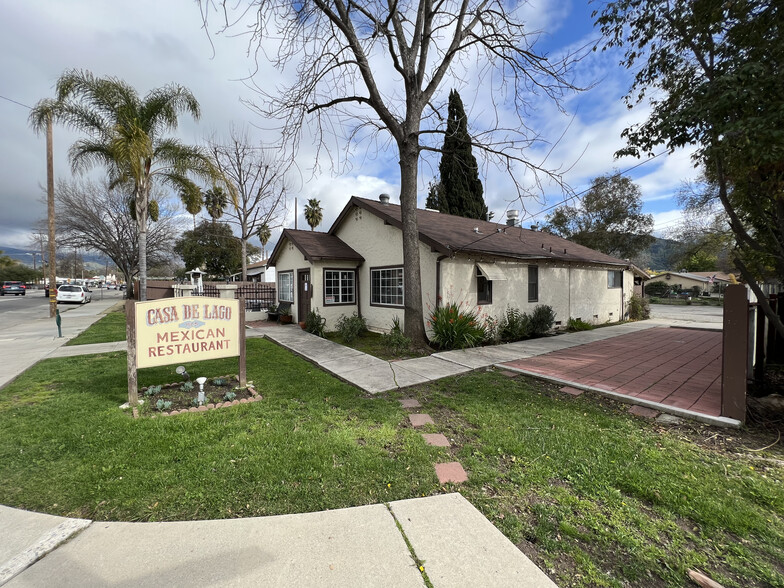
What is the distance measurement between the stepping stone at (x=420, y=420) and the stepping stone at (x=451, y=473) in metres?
0.90

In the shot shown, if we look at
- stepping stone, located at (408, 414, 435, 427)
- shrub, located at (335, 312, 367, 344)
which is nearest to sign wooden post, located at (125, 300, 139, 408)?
stepping stone, located at (408, 414, 435, 427)

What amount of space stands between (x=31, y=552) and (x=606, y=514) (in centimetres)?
396

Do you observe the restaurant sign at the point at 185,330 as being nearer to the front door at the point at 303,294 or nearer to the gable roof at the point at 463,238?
the gable roof at the point at 463,238

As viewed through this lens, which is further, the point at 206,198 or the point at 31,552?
the point at 206,198

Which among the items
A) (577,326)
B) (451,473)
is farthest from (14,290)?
(577,326)

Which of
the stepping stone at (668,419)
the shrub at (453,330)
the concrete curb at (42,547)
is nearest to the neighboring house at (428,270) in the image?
the shrub at (453,330)

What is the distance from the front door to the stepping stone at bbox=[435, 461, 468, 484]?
9.29m

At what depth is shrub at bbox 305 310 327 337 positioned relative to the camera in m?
10.9

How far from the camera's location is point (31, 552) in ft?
6.81

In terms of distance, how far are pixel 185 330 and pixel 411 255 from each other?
17.8ft

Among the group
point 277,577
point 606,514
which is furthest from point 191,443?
point 606,514

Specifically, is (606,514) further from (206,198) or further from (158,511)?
(206,198)

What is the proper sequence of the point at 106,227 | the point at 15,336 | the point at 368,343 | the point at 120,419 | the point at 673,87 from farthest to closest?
the point at 106,227 < the point at 15,336 < the point at 368,343 < the point at 673,87 < the point at 120,419

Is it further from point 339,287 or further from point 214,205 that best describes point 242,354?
point 214,205
